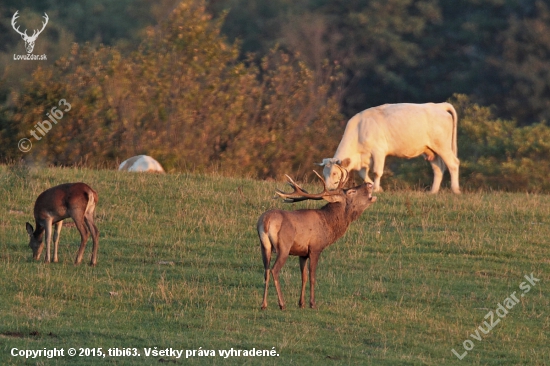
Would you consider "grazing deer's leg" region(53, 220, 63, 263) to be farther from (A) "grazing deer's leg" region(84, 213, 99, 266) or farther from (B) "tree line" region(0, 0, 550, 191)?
(B) "tree line" region(0, 0, 550, 191)

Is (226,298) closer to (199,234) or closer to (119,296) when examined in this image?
Result: (119,296)

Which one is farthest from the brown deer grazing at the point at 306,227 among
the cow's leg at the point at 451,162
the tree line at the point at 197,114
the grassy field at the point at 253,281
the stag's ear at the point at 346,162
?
the tree line at the point at 197,114

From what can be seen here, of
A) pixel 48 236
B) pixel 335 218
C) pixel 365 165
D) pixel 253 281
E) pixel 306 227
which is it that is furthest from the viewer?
pixel 365 165

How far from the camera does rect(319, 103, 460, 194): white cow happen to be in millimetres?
20438

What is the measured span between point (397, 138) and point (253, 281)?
382 inches

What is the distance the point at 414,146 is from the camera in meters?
21.0

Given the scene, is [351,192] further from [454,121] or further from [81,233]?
[454,121]

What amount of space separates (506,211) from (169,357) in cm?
971

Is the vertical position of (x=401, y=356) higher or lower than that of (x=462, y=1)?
lower

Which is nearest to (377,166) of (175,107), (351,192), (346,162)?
(346,162)

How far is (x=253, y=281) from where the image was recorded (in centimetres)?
1170

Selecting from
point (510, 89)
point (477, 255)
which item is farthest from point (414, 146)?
point (510, 89)

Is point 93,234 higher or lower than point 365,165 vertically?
lower

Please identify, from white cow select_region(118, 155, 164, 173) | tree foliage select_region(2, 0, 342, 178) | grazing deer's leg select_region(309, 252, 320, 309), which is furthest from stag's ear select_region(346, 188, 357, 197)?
tree foliage select_region(2, 0, 342, 178)
